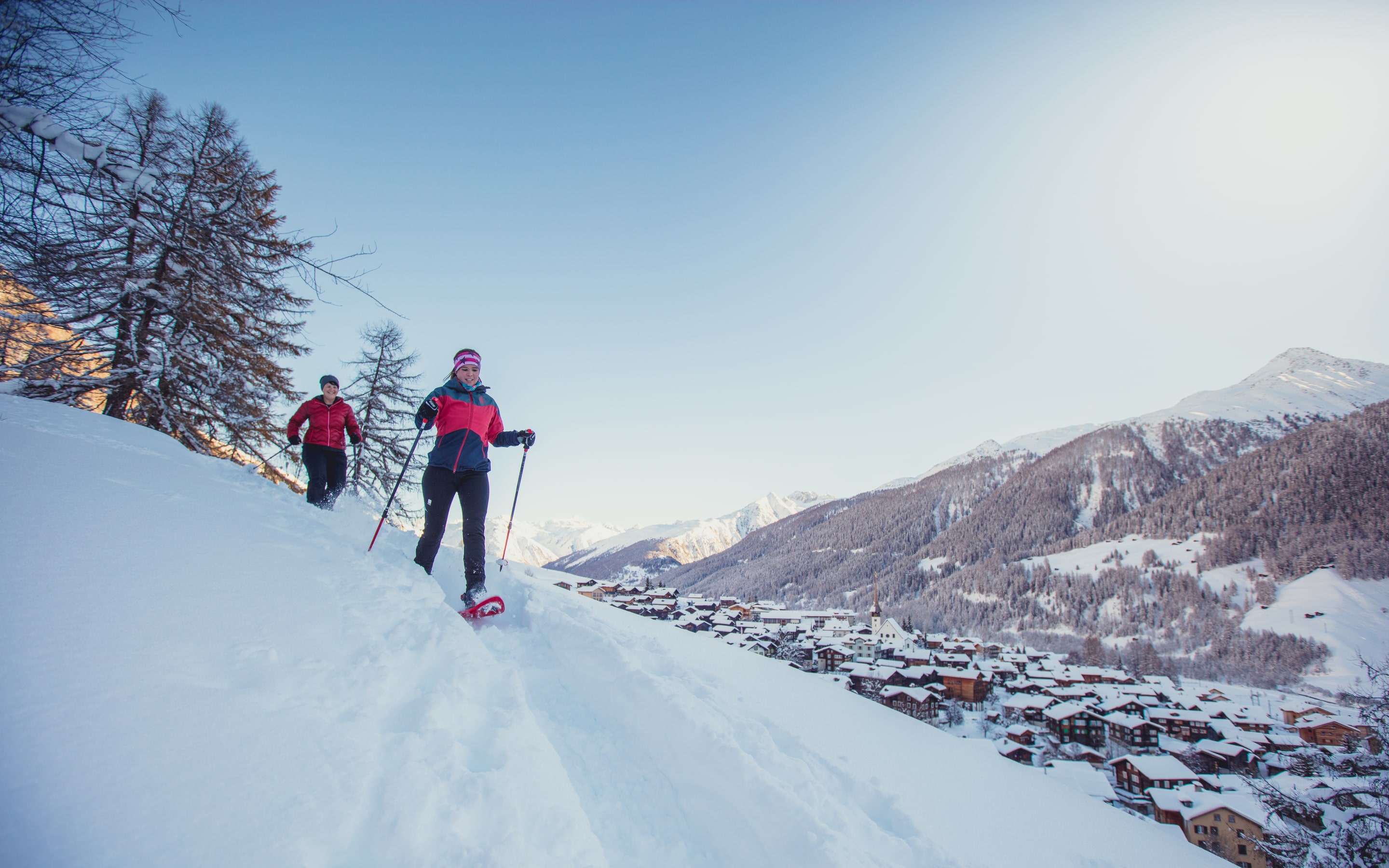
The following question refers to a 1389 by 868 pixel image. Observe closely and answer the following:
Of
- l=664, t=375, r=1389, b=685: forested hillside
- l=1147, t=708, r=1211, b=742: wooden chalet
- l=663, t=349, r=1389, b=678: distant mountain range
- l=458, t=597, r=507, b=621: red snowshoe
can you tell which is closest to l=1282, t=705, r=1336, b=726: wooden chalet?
l=1147, t=708, r=1211, b=742: wooden chalet

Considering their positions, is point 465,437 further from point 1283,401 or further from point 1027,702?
point 1283,401

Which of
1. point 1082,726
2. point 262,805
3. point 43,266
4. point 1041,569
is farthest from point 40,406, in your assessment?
point 1041,569

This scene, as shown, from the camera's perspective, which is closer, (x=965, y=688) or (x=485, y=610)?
(x=485, y=610)

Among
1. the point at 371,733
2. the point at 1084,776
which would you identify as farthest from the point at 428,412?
the point at 1084,776

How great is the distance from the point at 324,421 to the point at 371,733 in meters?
6.65

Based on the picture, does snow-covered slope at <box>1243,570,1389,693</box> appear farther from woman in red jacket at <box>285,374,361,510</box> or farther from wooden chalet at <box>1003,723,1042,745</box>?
woman in red jacket at <box>285,374,361,510</box>

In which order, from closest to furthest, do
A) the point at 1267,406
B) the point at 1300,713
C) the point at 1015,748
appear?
the point at 1015,748 → the point at 1300,713 → the point at 1267,406

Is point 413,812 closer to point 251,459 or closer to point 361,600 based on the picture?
point 361,600

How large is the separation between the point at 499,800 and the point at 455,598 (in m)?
3.81

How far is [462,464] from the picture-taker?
4.48 m

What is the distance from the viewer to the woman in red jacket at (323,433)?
6.88 meters

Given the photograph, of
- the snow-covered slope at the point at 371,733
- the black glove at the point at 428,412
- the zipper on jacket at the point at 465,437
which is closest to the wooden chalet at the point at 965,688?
the snow-covered slope at the point at 371,733

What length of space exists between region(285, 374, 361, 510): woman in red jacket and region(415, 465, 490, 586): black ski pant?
3.28m

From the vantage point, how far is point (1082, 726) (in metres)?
32.2
